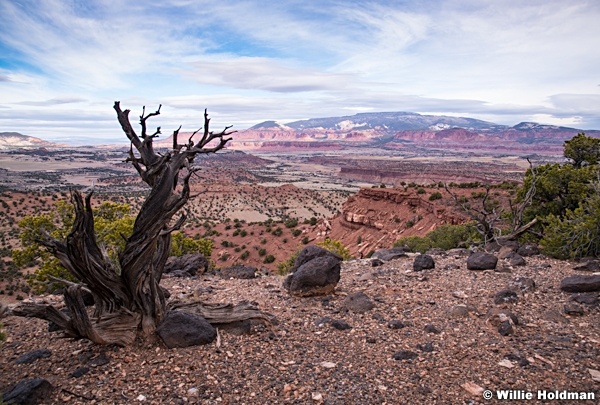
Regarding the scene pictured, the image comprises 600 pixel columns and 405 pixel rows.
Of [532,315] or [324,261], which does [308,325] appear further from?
[532,315]

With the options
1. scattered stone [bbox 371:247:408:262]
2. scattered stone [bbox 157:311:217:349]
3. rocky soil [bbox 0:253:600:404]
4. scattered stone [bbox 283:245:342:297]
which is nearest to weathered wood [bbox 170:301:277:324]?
rocky soil [bbox 0:253:600:404]

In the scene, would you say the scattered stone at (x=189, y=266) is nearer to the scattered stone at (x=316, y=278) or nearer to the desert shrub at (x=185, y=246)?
the scattered stone at (x=316, y=278)

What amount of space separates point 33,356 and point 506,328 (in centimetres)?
744

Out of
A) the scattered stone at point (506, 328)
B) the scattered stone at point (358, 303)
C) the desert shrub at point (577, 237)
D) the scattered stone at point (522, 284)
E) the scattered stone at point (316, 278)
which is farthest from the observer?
the desert shrub at point (577, 237)

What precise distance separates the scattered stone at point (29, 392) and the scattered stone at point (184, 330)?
1648 mm

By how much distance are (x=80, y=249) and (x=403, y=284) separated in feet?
22.6

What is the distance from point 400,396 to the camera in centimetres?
542

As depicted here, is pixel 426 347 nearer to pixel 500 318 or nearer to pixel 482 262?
pixel 500 318

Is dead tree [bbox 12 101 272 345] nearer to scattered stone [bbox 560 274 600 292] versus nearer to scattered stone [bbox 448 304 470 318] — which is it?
scattered stone [bbox 448 304 470 318]

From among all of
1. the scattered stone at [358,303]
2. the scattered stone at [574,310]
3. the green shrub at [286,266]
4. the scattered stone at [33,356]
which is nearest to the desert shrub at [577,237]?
the scattered stone at [574,310]

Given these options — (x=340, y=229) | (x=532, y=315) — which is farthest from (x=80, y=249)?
(x=340, y=229)

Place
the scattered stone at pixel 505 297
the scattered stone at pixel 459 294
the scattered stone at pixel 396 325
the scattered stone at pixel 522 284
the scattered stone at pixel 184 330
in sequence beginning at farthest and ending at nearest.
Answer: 1. the scattered stone at pixel 522 284
2. the scattered stone at pixel 459 294
3. the scattered stone at pixel 505 297
4. the scattered stone at pixel 396 325
5. the scattered stone at pixel 184 330

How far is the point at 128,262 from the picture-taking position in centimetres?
616

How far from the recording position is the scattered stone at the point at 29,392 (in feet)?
16.2
